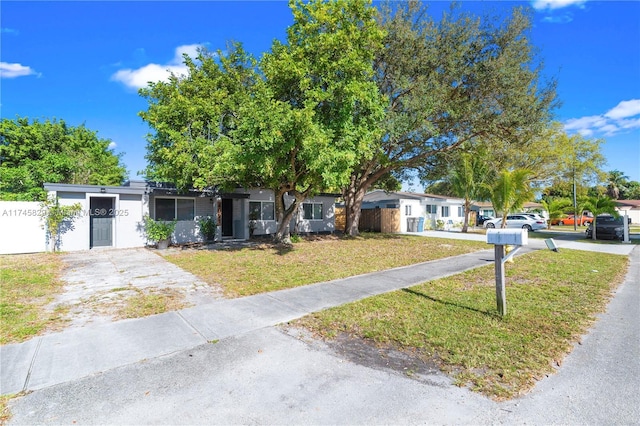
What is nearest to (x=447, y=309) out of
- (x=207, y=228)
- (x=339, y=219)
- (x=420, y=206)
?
(x=207, y=228)

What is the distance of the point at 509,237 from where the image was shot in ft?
14.9

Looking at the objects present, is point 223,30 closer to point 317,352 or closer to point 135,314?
point 135,314

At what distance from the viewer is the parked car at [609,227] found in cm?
1861

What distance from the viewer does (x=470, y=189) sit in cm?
2434

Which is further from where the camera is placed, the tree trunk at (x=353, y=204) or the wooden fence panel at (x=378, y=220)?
the wooden fence panel at (x=378, y=220)

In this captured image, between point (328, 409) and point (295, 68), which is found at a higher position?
point (295, 68)

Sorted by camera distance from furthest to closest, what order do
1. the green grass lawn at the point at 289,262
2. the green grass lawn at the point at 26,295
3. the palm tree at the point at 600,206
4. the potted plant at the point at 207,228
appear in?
the palm tree at the point at 600,206, the potted plant at the point at 207,228, the green grass lawn at the point at 289,262, the green grass lawn at the point at 26,295

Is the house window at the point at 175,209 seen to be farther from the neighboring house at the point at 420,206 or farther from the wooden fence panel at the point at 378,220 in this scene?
the neighboring house at the point at 420,206

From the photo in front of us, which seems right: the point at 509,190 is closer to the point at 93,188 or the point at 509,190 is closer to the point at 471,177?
the point at 471,177

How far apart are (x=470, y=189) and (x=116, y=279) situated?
23288 millimetres

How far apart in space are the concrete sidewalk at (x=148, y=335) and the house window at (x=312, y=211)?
1390 cm

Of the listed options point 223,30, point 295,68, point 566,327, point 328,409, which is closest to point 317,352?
point 328,409

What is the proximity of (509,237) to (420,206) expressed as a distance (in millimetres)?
23242

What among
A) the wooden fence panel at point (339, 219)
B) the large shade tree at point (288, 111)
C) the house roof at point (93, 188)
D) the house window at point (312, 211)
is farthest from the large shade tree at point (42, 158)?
the wooden fence panel at point (339, 219)
